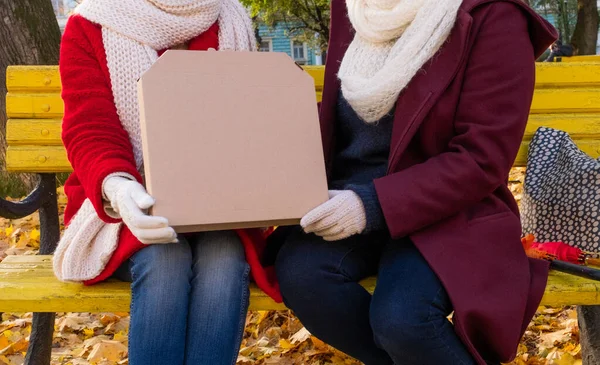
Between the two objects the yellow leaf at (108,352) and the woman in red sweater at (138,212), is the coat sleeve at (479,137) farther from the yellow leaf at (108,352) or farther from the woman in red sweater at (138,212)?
the yellow leaf at (108,352)

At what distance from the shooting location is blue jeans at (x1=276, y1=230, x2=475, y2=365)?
173 centimetres

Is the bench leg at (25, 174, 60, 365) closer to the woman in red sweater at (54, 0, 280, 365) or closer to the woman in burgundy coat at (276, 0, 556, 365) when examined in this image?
the woman in red sweater at (54, 0, 280, 365)

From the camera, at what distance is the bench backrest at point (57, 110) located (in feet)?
8.93

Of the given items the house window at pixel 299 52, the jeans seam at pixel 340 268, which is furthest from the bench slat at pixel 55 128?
the house window at pixel 299 52

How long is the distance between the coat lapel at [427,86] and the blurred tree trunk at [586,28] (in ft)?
50.9

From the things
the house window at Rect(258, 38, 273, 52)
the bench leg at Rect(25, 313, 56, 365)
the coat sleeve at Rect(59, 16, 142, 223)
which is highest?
the coat sleeve at Rect(59, 16, 142, 223)

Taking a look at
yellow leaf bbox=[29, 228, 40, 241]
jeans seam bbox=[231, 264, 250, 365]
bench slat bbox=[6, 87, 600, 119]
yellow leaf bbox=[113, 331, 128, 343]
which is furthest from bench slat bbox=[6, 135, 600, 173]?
yellow leaf bbox=[29, 228, 40, 241]

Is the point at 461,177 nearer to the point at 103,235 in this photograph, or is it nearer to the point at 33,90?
the point at 103,235

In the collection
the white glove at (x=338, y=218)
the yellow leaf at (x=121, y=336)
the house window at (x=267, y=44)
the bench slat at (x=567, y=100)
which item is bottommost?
the house window at (x=267, y=44)

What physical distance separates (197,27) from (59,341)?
5.83 ft

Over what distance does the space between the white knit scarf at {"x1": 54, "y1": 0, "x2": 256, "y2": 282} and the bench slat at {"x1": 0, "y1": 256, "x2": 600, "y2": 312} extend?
0.05m

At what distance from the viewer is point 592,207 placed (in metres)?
2.20

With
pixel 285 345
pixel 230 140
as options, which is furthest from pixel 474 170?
pixel 285 345

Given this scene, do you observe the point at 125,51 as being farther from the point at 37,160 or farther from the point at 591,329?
the point at 591,329
